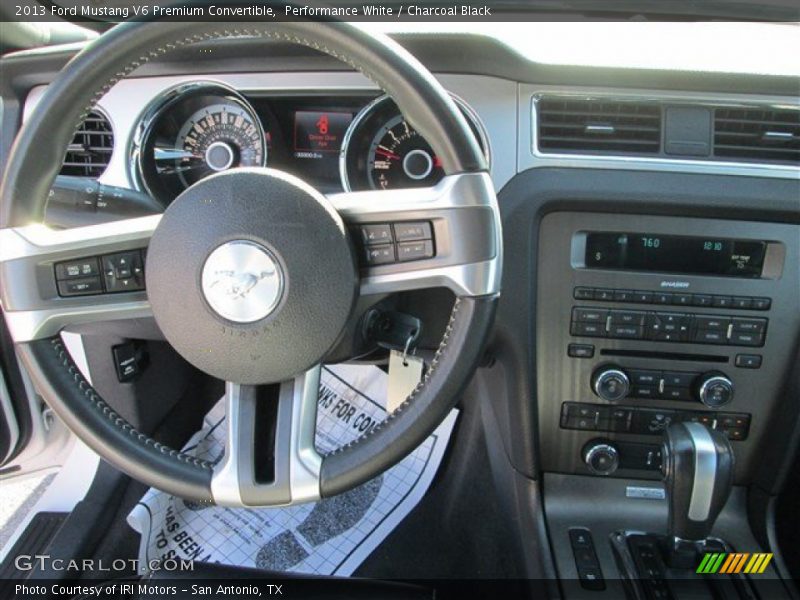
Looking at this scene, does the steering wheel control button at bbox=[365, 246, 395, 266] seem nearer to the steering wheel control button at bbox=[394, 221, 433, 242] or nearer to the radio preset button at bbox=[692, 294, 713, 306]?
the steering wheel control button at bbox=[394, 221, 433, 242]

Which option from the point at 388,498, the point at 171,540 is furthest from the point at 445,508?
the point at 171,540

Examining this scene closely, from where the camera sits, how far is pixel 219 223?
0.99 meters

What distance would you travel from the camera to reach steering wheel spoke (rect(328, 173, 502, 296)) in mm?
964

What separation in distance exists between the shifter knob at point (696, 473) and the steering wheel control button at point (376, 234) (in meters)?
0.61

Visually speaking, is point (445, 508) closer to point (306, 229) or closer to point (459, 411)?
point (459, 411)

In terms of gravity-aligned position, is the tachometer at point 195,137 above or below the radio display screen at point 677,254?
above

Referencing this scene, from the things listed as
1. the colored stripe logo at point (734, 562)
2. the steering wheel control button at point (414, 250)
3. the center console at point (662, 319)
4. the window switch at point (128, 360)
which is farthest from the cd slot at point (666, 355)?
the window switch at point (128, 360)

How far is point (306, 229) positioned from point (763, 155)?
845 mm

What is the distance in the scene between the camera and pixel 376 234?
39.5 inches

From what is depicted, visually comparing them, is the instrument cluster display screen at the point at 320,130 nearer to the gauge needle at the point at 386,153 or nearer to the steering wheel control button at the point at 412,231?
the gauge needle at the point at 386,153

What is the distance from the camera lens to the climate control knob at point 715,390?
54.9 inches

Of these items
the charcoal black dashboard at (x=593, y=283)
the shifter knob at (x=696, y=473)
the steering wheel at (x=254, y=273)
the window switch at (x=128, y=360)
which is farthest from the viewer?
the window switch at (x=128, y=360)

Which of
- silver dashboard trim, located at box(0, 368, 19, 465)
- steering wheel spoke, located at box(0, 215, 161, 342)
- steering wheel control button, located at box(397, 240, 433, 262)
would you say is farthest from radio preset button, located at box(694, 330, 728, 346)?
silver dashboard trim, located at box(0, 368, 19, 465)

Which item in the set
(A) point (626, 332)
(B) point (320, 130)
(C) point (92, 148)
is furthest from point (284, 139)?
(A) point (626, 332)
